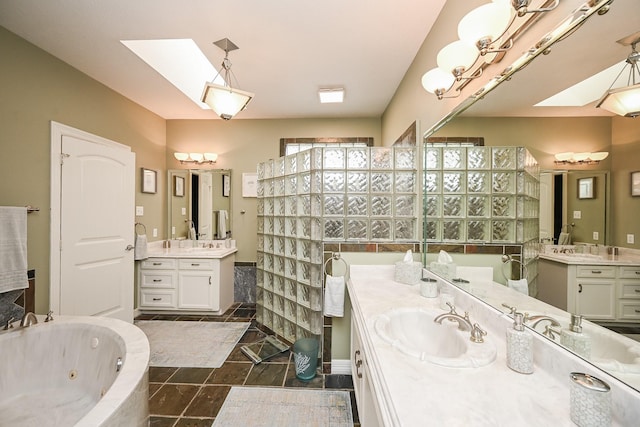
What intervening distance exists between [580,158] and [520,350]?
0.61m

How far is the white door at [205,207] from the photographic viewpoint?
3715 millimetres

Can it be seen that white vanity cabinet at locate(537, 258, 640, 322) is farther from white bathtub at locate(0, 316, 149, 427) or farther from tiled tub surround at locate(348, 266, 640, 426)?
white bathtub at locate(0, 316, 149, 427)

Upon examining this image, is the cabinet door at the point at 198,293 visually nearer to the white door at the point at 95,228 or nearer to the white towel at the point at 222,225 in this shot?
the white door at the point at 95,228

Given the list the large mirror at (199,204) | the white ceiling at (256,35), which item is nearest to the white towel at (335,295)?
the white ceiling at (256,35)

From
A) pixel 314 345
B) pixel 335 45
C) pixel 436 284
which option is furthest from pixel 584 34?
pixel 314 345

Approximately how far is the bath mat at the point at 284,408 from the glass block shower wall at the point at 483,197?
1.33 m

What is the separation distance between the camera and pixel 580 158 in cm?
76

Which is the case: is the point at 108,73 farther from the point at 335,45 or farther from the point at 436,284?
the point at 436,284

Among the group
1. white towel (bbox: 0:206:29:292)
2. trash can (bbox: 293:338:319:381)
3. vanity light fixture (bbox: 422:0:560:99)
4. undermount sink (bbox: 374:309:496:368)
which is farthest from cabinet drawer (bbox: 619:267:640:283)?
white towel (bbox: 0:206:29:292)

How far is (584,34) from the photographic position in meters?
0.75

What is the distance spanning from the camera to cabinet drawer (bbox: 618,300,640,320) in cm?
63

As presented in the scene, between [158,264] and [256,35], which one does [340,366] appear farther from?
[256,35]

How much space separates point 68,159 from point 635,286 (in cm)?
357

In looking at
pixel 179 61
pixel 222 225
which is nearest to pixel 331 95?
pixel 179 61
